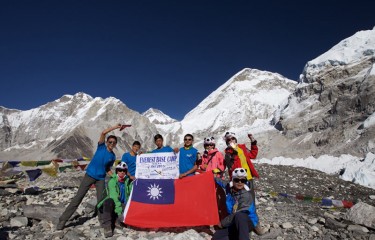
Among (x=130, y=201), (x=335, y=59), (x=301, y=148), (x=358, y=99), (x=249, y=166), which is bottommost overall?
(x=130, y=201)

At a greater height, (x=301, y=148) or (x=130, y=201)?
(x=301, y=148)

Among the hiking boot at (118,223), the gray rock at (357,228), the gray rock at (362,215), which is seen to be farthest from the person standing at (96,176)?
the gray rock at (362,215)

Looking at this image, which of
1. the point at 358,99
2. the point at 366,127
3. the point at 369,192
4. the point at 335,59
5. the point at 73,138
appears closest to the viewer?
the point at 369,192

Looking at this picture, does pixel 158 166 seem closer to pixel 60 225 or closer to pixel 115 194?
pixel 115 194

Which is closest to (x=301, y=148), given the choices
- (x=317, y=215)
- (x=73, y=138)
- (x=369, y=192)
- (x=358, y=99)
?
(x=358, y=99)

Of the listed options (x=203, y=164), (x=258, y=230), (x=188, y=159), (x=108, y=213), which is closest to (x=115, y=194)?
(x=108, y=213)

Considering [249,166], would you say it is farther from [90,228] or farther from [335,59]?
[335,59]

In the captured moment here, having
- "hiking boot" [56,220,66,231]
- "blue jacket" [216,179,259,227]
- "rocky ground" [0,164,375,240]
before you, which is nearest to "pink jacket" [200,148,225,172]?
"blue jacket" [216,179,259,227]
